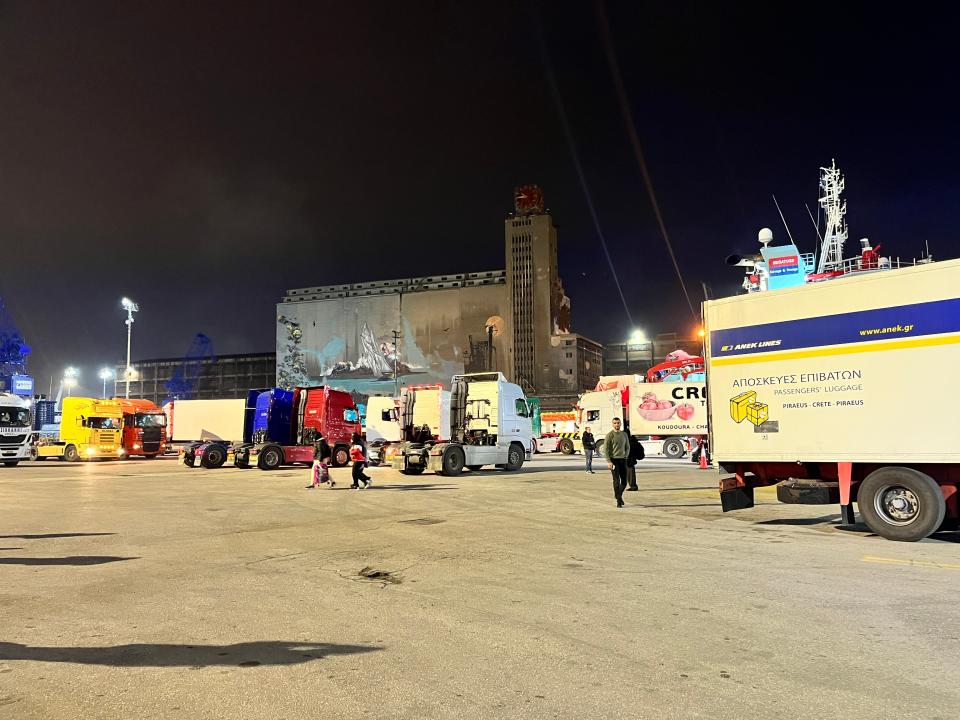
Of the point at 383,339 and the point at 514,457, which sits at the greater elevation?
the point at 383,339

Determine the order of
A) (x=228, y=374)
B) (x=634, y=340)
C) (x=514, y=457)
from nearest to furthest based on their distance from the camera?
(x=514, y=457) < (x=634, y=340) < (x=228, y=374)

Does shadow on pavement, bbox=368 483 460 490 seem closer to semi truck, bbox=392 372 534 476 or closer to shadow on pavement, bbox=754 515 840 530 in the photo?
semi truck, bbox=392 372 534 476

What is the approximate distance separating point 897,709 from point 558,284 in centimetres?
14240

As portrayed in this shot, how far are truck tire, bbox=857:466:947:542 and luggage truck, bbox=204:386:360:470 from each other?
21.6m

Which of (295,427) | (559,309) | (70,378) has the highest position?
(559,309)

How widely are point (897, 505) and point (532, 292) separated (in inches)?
5003

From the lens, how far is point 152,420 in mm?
38906

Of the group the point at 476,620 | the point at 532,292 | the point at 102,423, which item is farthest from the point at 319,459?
the point at 532,292

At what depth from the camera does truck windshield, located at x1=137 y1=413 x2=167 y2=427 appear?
1517 inches

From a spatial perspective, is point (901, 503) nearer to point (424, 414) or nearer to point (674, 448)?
point (424, 414)

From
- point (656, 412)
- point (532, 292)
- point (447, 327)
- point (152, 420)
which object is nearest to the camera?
point (656, 412)

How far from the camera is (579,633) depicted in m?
4.93

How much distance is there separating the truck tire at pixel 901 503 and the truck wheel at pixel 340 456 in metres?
22.1

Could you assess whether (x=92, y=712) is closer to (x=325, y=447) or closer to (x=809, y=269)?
(x=325, y=447)
